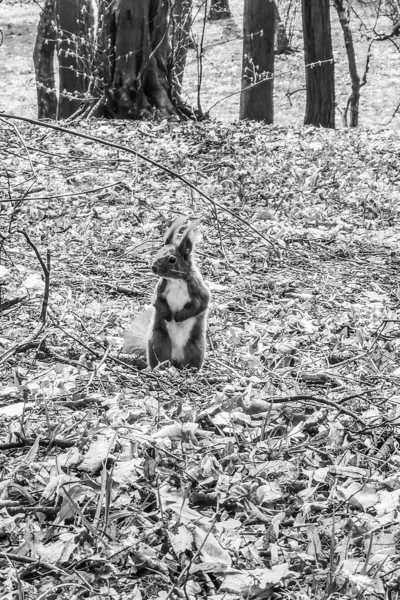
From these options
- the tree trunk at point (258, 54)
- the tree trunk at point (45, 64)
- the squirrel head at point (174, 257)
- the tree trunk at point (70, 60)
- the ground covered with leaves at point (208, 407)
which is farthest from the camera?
the tree trunk at point (45, 64)

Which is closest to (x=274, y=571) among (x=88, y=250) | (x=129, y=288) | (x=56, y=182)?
(x=129, y=288)

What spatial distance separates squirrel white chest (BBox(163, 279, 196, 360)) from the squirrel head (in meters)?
0.08

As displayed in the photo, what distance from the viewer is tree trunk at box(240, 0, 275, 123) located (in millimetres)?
12406

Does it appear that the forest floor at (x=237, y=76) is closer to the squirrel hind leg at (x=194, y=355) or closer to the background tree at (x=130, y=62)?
the background tree at (x=130, y=62)

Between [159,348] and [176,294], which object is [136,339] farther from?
[176,294]

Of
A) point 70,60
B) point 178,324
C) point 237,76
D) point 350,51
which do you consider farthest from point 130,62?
point 237,76

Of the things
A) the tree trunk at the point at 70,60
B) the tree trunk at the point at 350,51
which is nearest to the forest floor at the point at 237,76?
the tree trunk at the point at 350,51

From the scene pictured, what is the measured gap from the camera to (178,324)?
458 cm

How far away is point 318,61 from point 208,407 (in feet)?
32.1

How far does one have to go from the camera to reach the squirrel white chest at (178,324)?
14.9 feet

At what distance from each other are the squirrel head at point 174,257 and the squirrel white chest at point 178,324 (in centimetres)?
8

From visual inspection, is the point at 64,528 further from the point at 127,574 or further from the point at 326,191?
the point at 326,191

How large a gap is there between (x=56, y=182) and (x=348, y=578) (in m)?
6.18

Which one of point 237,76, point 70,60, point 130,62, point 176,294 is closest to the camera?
point 176,294
